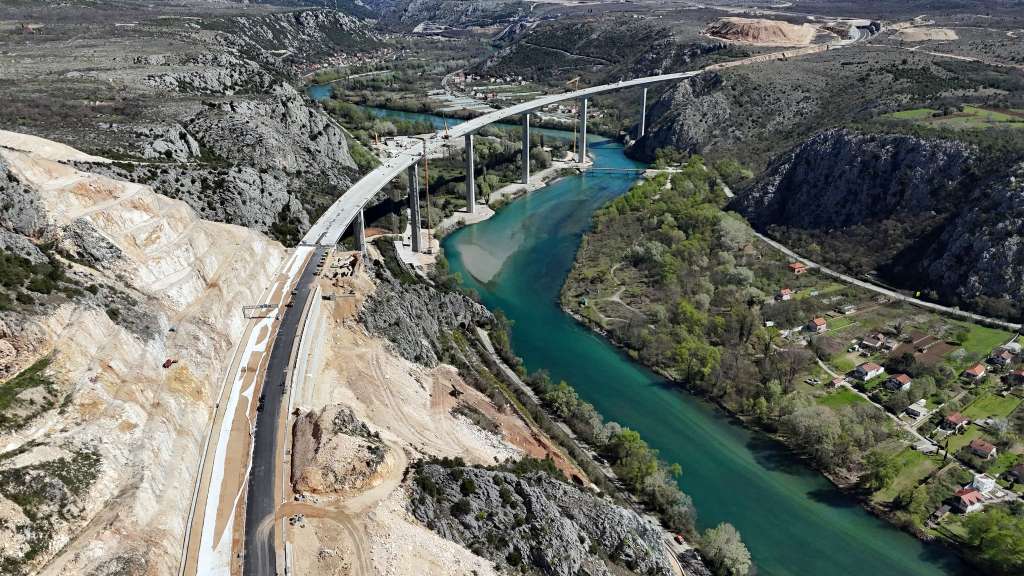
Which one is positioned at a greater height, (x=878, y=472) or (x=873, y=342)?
(x=873, y=342)

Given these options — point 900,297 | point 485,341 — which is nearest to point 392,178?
point 485,341

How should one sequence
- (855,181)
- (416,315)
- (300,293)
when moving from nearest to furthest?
(300,293) < (416,315) < (855,181)

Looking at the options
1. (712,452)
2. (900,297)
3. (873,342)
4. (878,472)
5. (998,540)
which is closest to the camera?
(998,540)

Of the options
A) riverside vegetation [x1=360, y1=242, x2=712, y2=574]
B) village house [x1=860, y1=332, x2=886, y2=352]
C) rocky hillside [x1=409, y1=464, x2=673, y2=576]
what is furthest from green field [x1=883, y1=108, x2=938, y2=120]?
rocky hillside [x1=409, y1=464, x2=673, y2=576]

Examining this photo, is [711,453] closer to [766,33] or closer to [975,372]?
[975,372]

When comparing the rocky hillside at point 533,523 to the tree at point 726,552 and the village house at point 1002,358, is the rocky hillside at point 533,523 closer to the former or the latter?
the tree at point 726,552

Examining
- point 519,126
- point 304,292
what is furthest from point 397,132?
point 304,292
